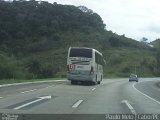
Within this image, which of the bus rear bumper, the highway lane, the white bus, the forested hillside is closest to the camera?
the highway lane

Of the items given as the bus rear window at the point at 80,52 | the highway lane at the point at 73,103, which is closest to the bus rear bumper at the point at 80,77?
the bus rear window at the point at 80,52

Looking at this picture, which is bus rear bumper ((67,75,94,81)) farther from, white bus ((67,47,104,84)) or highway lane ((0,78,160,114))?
highway lane ((0,78,160,114))

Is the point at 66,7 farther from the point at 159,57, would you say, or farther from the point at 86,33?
the point at 159,57

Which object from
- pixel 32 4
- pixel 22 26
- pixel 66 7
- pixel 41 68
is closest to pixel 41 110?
pixel 41 68

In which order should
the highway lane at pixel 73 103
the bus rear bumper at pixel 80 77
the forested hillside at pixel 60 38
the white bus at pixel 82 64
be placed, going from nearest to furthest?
the highway lane at pixel 73 103
the white bus at pixel 82 64
the bus rear bumper at pixel 80 77
the forested hillside at pixel 60 38

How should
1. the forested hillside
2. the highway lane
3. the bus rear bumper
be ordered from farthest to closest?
the forested hillside
the bus rear bumper
the highway lane

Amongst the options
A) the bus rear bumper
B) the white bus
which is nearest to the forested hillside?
the bus rear bumper

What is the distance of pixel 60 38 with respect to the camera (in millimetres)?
133000

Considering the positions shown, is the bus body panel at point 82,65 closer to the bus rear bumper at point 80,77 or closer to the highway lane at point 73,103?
the bus rear bumper at point 80,77

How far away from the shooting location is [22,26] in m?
119

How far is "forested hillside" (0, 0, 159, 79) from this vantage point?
377 feet

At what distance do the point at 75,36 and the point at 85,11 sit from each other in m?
23.4

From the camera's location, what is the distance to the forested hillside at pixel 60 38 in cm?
11488

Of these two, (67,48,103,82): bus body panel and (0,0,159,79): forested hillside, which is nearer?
(67,48,103,82): bus body panel
